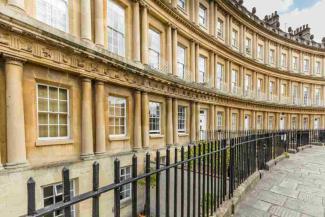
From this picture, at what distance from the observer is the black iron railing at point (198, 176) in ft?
4.87

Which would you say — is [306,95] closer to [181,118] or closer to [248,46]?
[248,46]

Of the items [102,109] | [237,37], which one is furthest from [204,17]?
[102,109]

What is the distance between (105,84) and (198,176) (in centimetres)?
719

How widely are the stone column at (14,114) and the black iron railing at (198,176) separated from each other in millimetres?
2856

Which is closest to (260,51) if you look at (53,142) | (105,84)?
(105,84)

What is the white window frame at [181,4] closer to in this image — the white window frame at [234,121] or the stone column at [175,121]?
the stone column at [175,121]

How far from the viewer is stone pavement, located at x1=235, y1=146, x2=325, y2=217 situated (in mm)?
3758

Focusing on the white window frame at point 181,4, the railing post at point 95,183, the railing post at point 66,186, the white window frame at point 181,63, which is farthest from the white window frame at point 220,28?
the railing post at point 66,186

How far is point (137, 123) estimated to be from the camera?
10555mm

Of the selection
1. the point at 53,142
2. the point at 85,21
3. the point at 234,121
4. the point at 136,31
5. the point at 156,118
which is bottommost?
the point at 234,121

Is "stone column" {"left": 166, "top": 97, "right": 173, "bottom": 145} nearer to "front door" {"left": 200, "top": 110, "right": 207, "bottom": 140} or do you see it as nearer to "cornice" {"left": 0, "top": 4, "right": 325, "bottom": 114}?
"cornice" {"left": 0, "top": 4, "right": 325, "bottom": 114}

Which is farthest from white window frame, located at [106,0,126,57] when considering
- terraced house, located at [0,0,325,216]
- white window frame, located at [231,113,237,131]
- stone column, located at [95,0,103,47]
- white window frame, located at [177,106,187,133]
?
white window frame, located at [231,113,237,131]

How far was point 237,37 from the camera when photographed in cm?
2136

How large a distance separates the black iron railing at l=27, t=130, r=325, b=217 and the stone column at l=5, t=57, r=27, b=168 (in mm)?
2856
